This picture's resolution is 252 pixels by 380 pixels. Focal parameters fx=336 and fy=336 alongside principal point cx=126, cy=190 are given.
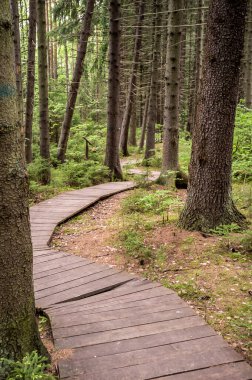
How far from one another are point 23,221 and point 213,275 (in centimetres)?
328

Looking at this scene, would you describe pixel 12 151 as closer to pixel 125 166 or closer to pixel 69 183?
pixel 69 183

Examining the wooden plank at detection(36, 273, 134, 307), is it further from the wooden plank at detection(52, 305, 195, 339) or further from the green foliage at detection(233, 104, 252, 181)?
the green foliage at detection(233, 104, 252, 181)

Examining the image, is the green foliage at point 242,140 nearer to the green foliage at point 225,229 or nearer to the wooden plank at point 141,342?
the green foliage at point 225,229

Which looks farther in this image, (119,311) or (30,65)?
(30,65)

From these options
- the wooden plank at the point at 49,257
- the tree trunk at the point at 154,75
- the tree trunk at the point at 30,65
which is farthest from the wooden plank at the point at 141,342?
the tree trunk at the point at 154,75

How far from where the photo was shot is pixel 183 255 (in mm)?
5648

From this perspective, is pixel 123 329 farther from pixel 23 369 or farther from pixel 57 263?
pixel 57 263

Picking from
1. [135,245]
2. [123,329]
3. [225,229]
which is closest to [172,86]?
[225,229]

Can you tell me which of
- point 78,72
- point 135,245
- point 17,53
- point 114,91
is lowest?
point 135,245

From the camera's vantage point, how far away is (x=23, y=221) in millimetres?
2684

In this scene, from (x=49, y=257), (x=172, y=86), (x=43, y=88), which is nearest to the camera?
(x=49, y=257)

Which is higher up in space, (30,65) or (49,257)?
(30,65)

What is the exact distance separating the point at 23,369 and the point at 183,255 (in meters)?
3.60

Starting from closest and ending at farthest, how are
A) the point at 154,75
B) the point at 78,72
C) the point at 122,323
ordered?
the point at 122,323 → the point at 78,72 → the point at 154,75
